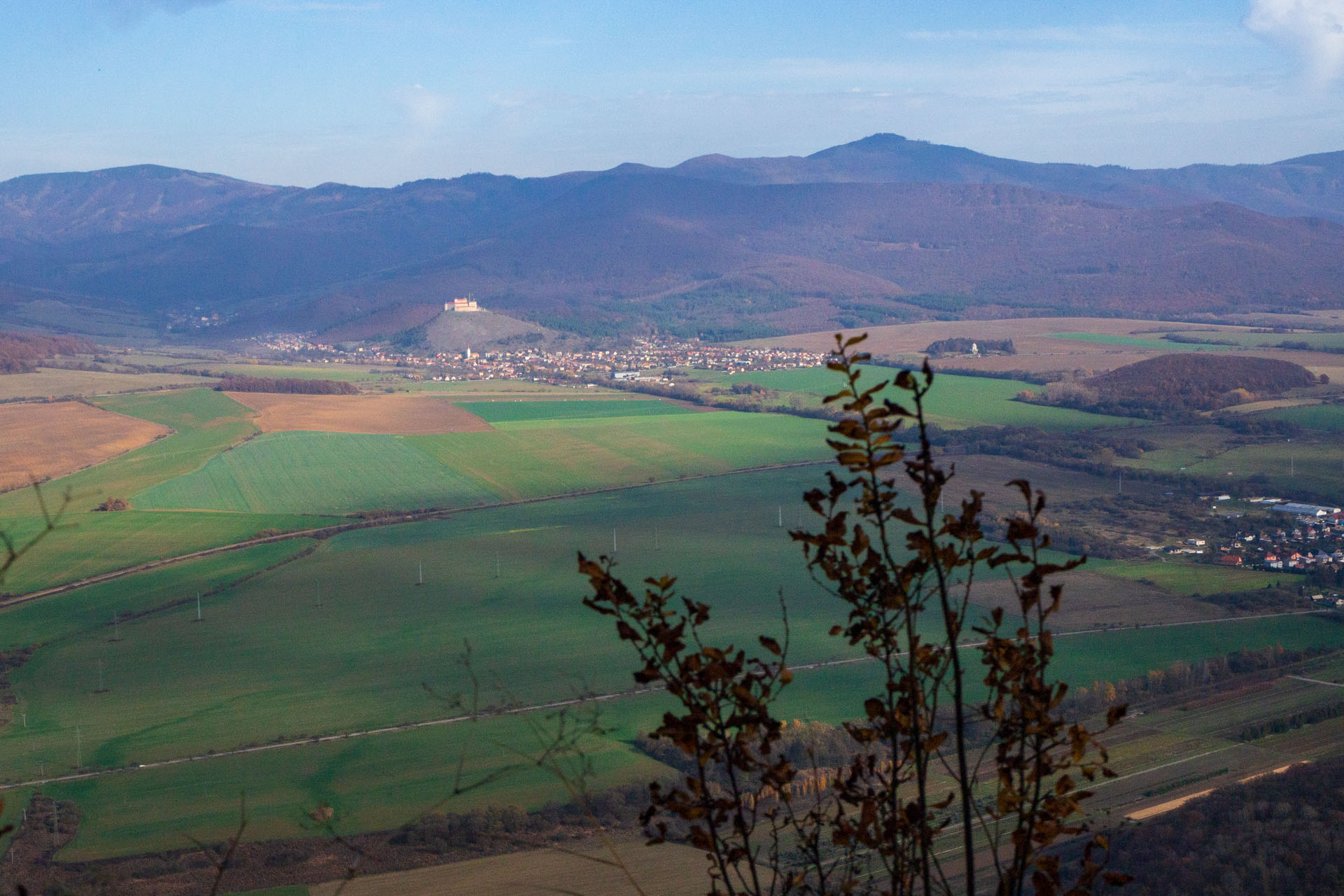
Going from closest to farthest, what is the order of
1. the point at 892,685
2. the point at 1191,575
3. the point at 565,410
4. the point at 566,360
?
→ 1. the point at 892,685
2. the point at 1191,575
3. the point at 565,410
4. the point at 566,360

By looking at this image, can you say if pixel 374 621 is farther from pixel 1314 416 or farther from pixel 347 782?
pixel 1314 416

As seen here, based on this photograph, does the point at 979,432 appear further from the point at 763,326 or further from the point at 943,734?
the point at 763,326

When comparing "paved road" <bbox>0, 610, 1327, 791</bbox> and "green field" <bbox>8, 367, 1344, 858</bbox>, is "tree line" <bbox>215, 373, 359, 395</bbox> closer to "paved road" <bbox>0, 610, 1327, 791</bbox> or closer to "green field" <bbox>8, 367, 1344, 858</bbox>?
"green field" <bbox>8, 367, 1344, 858</bbox>

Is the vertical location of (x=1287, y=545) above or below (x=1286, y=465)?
below

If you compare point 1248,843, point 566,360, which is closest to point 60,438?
point 1248,843

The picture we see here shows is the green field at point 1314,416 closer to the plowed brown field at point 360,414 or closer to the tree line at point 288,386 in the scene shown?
the plowed brown field at point 360,414

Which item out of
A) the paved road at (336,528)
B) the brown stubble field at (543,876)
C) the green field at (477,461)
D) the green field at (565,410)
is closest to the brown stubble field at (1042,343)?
the green field at (565,410)

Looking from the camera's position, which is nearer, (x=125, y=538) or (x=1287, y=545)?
(x=1287, y=545)
